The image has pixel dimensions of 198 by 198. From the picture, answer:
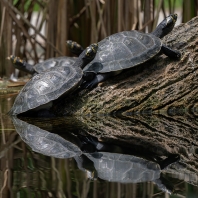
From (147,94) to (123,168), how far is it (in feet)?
6.54

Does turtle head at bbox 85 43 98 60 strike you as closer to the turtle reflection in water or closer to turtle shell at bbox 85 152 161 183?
the turtle reflection in water

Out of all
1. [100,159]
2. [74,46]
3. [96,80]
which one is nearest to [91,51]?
[96,80]

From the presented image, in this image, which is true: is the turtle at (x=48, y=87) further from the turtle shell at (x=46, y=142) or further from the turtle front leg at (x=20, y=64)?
the turtle front leg at (x=20, y=64)

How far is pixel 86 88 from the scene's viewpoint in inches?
183

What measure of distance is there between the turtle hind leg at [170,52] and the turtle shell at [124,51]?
0.17 ft

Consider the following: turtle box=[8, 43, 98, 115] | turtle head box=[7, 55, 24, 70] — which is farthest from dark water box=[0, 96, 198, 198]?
turtle head box=[7, 55, 24, 70]

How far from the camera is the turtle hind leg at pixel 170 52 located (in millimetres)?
4570

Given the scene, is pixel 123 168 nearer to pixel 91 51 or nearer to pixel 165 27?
pixel 91 51

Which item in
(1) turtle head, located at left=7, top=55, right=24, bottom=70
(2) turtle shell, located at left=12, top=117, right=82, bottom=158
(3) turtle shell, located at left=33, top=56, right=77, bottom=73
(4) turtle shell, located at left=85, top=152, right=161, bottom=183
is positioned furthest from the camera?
(1) turtle head, located at left=7, top=55, right=24, bottom=70

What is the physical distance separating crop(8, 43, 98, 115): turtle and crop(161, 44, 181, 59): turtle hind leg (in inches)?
24.3

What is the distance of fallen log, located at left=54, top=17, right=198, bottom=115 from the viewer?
4.55 metres

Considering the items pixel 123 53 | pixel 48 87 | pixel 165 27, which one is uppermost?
pixel 165 27

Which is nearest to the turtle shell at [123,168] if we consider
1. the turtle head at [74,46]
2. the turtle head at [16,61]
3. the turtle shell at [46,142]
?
the turtle shell at [46,142]

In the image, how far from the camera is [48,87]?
4496mm
